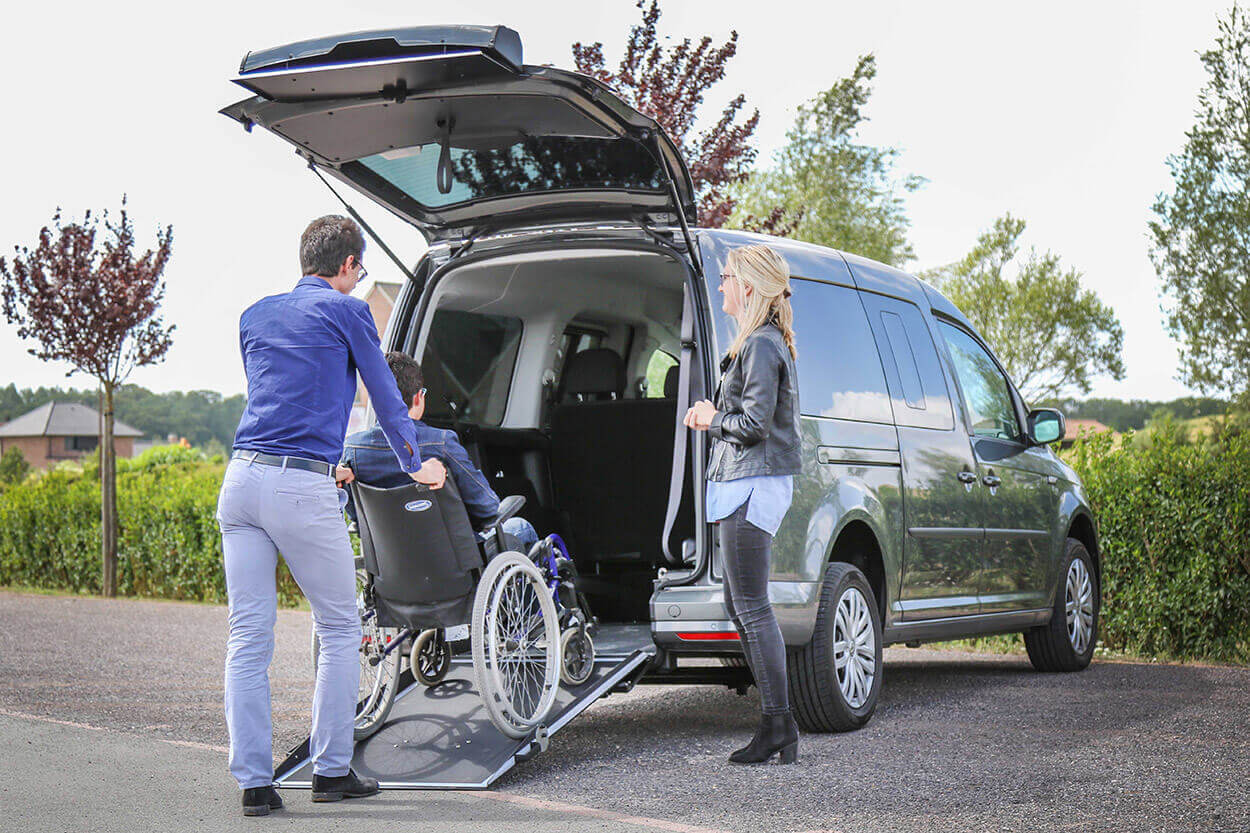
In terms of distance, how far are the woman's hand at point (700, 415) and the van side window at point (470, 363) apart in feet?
6.41

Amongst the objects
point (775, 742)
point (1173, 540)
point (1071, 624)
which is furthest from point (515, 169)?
point (1173, 540)

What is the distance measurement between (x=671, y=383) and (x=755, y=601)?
6.39 feet

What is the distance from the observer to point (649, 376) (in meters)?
7.55

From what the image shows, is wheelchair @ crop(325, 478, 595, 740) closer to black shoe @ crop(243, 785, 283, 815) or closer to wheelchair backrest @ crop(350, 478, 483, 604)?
wheelchair backrest @ crop(350, 478, 483, 604)

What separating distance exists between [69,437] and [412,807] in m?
121

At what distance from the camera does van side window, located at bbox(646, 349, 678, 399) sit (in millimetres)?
7434

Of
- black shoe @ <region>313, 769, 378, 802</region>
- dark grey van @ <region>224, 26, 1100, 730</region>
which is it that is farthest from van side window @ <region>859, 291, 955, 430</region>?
black shoe @ <region>313, 769, 378, 802</region>

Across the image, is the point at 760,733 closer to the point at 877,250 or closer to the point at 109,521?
the point at 109,521

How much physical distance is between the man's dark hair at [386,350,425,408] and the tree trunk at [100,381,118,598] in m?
10.7

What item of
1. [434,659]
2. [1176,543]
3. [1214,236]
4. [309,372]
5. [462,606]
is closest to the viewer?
[309,372]

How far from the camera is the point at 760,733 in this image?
5.54 metres

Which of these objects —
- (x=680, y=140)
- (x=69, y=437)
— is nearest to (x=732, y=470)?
(x=680, y=140)

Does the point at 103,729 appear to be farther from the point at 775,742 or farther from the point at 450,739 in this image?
the point at 775,742

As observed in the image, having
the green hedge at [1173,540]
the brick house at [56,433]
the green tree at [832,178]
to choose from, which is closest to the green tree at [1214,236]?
the green tree at [832,178]
